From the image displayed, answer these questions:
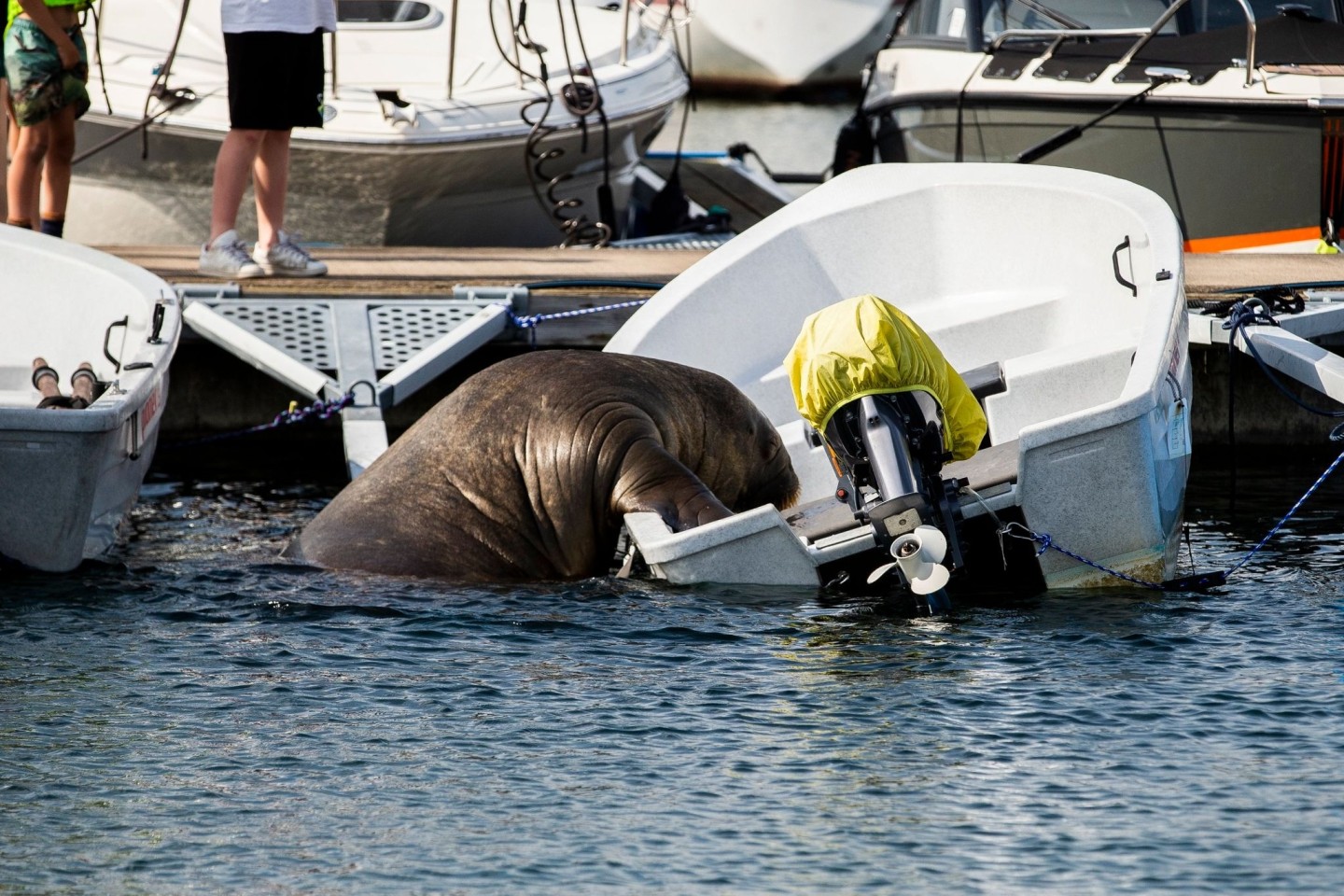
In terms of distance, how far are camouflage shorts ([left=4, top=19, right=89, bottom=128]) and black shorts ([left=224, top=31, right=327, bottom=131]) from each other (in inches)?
34.8

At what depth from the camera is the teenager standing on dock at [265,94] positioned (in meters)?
8.29

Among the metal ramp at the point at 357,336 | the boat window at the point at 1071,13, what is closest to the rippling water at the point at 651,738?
the metal ramp at the point at 357,336

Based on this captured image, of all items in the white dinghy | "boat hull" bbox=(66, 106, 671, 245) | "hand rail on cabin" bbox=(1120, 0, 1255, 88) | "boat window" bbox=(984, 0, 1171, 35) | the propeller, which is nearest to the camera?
the propeller

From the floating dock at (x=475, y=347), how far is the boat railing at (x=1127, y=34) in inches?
69.2

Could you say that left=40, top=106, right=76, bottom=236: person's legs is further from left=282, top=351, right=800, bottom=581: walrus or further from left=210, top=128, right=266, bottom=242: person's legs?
left=282, top=351, right=800, bottom=581: walrus

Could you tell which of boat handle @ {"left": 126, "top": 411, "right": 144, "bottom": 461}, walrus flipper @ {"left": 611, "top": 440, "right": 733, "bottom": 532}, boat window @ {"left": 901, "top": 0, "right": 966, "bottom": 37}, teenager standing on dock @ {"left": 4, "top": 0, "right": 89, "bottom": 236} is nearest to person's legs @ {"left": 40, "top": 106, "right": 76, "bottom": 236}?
teenager standing on dock @ {"left": 4, "top": 0, "right": 89, "bottom": 236}

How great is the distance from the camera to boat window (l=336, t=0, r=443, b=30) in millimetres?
13234

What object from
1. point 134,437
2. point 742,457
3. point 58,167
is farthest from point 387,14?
point 742,457

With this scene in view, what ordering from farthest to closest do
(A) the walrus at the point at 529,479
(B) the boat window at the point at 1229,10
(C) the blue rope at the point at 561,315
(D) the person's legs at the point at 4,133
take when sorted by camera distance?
(B) the boat window at the point at 1229,10 → (C) the blue rope at the point at 561,315 → (D) the person's legs at the point at 4,133 → (A) the walrus at the point at 529,479

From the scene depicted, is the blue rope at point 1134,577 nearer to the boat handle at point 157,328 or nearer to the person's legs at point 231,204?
the boat handle at point 157,328

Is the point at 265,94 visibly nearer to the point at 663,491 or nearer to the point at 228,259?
the point at 228,259

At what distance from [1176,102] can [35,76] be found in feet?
20.4

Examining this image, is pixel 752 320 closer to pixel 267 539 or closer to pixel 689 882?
pixel 267 539

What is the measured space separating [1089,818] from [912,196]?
14.7 feet
